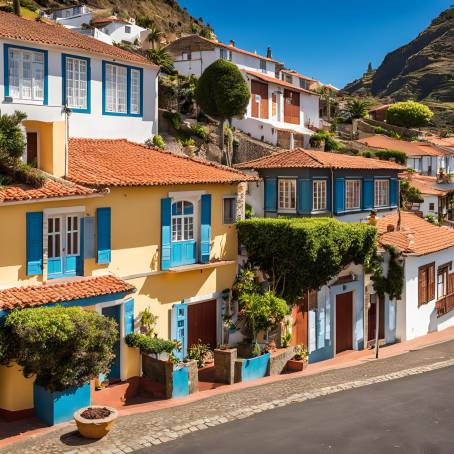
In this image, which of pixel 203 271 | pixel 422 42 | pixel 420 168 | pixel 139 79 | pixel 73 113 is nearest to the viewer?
pixel 203 271

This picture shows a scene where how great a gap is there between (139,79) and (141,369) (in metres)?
14.0

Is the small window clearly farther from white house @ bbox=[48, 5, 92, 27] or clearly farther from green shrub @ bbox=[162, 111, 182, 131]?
white house @ bbox=[48, 5, 92, 27]

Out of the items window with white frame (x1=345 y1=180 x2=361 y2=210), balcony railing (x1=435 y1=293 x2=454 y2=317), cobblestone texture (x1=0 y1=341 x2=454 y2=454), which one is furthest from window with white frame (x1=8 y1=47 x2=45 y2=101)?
balcony railing (x1=435 y1=293 x2=454 y2=317)

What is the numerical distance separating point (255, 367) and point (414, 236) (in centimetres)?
1242

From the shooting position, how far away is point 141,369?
19.2 m

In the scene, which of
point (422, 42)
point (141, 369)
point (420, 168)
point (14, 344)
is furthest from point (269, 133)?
point (422, 42)

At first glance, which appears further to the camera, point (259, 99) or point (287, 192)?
point (259, 99)

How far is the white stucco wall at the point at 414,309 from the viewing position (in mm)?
28016

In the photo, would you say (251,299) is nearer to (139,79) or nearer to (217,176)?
(217,176)

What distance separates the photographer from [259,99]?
55.0m

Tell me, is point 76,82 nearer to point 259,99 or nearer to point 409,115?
point 259,99

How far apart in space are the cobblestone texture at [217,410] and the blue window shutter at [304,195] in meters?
8.05

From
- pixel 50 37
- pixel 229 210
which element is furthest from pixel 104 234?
pixel 50 37

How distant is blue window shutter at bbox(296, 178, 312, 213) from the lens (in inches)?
1150
